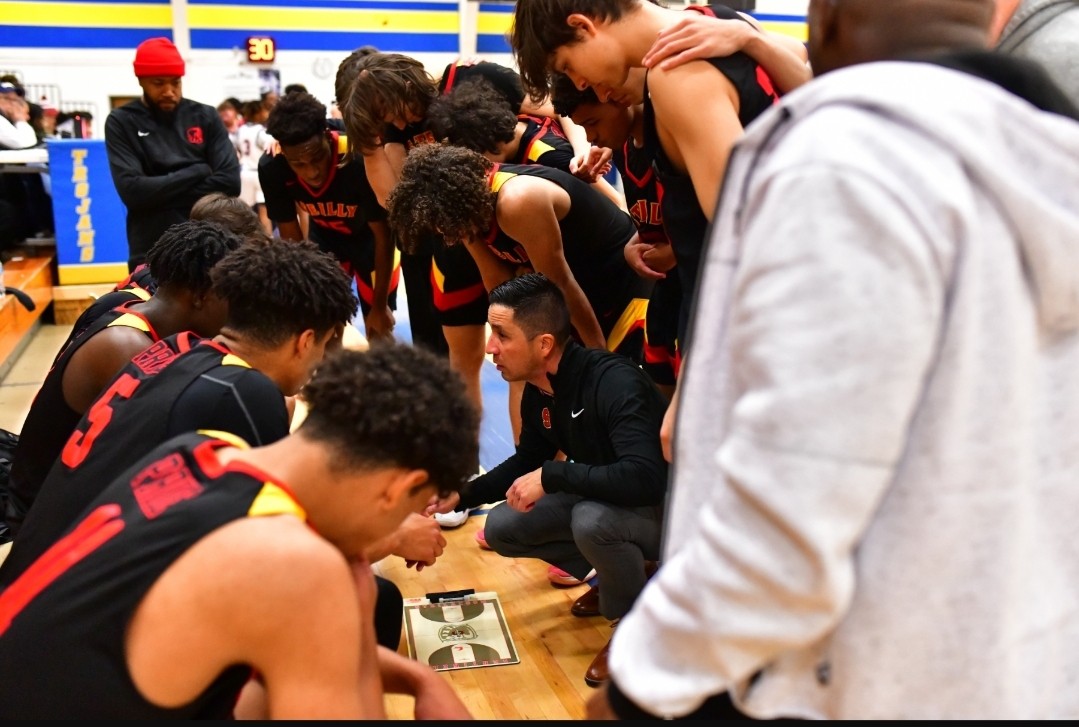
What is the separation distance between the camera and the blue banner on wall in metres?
6.50

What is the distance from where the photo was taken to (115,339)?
234 cm

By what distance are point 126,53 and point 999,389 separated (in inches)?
499

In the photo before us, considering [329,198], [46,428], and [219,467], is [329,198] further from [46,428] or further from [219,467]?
[219,467]

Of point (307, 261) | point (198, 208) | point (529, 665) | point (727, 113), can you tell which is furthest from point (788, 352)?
point (198, 208)

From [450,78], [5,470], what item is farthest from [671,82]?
[5,470]

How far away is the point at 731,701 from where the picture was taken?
101cm

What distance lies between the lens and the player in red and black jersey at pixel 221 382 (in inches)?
71.6

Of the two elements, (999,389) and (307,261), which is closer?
(999,389)

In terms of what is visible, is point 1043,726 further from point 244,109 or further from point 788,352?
point 244,109

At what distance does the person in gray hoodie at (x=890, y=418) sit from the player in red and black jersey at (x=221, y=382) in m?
1.16

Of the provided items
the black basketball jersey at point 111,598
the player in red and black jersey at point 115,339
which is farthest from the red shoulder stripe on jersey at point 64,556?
the player in red and black jersey at point 115,339

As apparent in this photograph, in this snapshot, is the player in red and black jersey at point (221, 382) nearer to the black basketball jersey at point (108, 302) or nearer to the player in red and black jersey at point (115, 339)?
the player in red and black jersey at point (115, 339)

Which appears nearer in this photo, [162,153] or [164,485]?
[164,485]

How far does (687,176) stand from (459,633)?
4.66 feet
